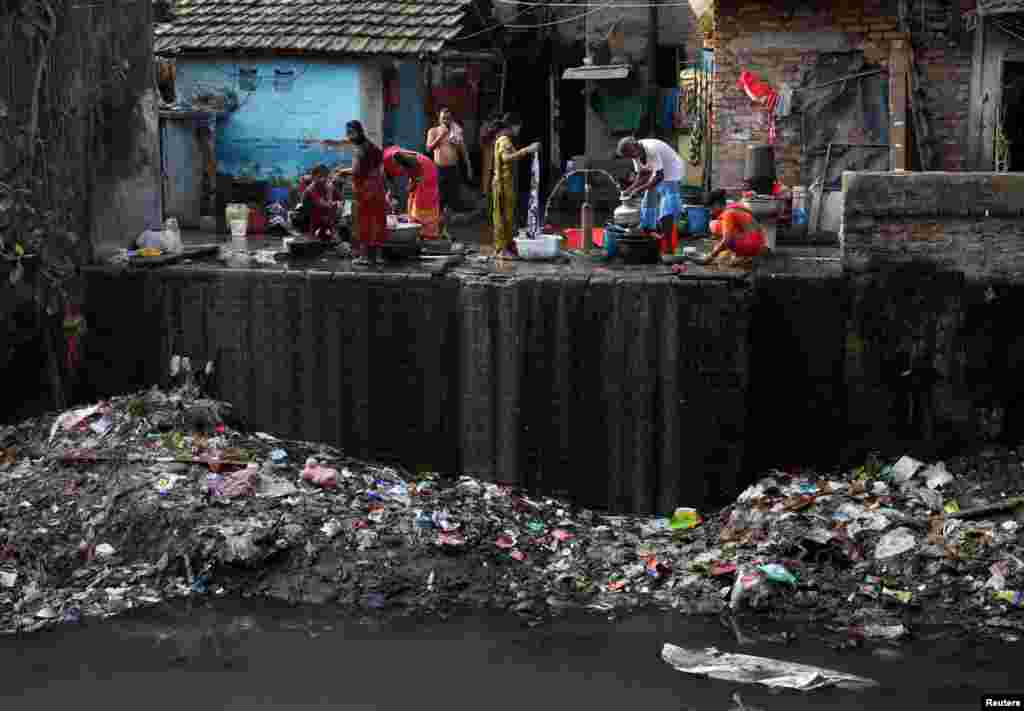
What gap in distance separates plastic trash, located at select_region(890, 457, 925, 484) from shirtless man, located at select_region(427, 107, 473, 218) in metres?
7.22

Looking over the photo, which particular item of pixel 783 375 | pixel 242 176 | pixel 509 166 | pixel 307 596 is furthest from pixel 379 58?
pixel 307 596

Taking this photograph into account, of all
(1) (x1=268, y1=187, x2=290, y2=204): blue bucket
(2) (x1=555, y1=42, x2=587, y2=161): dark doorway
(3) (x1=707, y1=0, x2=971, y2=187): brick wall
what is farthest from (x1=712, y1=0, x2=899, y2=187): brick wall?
(1) (x1=268, y1=187, x2=290, y2=204): blue bucket

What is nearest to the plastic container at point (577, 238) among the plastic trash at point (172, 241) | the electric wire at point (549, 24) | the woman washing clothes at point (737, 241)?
the woman washing clothes at point (737, 241)

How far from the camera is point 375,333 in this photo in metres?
11.6

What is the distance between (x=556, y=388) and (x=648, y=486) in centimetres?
109

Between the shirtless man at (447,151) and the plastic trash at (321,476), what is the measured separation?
636 centimetres

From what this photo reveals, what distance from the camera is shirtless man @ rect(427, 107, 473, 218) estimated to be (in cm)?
1684

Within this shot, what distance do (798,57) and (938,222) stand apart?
13.9 ft

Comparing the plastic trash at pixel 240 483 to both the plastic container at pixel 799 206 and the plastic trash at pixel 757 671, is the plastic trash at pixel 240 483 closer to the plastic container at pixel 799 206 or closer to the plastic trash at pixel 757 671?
the plastic trash at pixel 757 671

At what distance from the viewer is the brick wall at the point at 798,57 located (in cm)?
1440

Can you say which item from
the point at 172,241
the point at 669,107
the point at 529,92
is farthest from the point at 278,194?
the point at 669,107

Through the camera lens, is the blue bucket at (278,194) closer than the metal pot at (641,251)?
No

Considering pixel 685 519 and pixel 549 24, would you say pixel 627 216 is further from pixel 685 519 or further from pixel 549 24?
pixel 549 24

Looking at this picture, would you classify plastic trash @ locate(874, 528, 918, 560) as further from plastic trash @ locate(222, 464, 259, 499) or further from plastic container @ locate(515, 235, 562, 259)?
plastic trash @ locate(222, 464, 259, 499)
